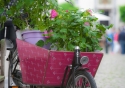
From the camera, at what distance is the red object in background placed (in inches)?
194

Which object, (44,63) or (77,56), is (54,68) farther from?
(77,56)

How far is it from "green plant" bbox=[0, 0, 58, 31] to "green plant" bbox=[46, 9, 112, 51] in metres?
0.18

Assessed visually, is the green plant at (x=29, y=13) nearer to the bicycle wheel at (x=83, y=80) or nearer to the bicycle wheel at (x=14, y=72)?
the bicycle wheel at (x=14, y=72)

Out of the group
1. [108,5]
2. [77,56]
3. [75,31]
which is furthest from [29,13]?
[108,5]

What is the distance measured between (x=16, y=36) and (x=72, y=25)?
0.81m

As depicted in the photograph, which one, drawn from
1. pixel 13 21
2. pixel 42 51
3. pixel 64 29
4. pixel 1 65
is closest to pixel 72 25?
pixel 64 29

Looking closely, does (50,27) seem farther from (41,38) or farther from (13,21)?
(13,21)

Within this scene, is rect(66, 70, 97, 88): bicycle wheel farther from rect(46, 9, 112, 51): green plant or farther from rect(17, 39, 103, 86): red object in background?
rect(46, 9, 112, 51): green plant

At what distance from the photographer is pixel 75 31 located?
5.23m

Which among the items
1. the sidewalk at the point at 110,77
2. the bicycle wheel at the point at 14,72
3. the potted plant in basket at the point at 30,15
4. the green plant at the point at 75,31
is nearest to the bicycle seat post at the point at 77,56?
the green plant at the point at 75,31

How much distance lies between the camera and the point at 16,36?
571 cm

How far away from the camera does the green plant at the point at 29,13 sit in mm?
5402

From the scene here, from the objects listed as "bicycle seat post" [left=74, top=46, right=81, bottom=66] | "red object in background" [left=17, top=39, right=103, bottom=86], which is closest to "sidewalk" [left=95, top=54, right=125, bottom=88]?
"red object in background" [left=17, top=39, right=103, bottom=86]

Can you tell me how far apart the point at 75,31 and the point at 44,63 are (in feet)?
1.67
